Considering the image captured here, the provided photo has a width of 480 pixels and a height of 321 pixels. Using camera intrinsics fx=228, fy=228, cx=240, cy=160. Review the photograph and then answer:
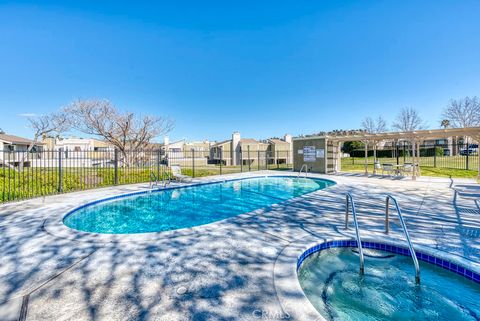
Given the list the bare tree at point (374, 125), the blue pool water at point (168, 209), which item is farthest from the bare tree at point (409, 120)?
the blue pool water at point (168, 209)

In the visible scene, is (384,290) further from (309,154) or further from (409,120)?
(409,120)

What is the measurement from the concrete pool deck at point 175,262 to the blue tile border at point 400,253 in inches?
7.9

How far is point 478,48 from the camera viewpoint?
14656 mm

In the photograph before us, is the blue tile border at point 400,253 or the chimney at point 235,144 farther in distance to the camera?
the chimney at point 235,144

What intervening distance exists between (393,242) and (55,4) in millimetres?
14914

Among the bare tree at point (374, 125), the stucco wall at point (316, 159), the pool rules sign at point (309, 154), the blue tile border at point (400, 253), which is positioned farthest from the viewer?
the bare tree at point (374, 125)

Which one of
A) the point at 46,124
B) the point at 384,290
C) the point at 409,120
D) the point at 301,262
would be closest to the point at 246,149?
the point at 46,124

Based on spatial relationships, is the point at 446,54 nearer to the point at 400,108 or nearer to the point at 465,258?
the point at 465,258

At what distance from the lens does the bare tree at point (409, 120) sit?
110ft

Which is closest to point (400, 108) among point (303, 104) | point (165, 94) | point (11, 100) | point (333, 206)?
point (303, 104)

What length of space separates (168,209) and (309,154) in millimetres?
11274

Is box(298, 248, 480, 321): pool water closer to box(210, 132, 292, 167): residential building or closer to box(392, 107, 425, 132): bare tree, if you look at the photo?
box(210, 132, 292, 167): residential building

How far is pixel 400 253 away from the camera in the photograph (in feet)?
11.6

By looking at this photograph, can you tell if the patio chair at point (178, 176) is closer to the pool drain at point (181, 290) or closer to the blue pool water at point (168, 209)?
the blue pool water at point (168, 209)
